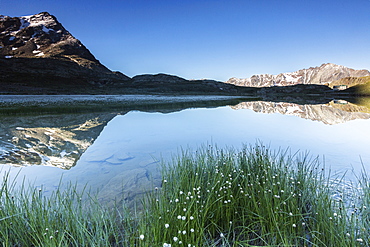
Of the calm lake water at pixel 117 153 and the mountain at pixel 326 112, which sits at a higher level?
the mountain at pixel 326 112

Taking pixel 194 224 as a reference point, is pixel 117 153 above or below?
below

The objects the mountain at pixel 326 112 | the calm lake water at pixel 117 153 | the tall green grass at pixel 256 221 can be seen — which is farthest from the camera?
the mountain at pixel 326 112

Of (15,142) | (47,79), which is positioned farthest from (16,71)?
(15,142)

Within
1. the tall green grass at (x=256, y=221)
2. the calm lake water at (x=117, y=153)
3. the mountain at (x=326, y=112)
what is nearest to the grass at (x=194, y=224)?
the tall green grass at (x=256, y=221)

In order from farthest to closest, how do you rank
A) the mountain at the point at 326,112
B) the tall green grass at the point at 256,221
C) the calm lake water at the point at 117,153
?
the mountain at the point at 326,112, the calm lake water at the point at 117,153, the tall green grass at the point at 256,221

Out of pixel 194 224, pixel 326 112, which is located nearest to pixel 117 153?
pixel 194 224

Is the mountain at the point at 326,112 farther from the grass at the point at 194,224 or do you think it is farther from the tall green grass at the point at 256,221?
the grass at the point at 194,224

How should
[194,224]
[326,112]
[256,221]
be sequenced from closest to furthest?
[194,224] → [256,221] → [326,112]

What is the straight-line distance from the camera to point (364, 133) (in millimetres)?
12508

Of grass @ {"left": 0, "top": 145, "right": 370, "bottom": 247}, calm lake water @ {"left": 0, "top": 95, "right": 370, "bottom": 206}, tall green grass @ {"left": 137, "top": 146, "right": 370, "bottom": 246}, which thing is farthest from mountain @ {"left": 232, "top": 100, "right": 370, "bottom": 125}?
grass @ {"left": 0, "top": 145, "right": 370, "bottom": 247}

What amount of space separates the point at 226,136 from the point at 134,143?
5.32m

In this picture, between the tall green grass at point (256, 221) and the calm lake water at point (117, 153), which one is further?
the calm lake water at point (117, 153)

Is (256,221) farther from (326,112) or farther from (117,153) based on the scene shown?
(326,112)

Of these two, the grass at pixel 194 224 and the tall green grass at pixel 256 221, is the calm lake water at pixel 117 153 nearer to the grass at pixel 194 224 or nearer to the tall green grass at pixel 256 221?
the grass at pixel 194 224
